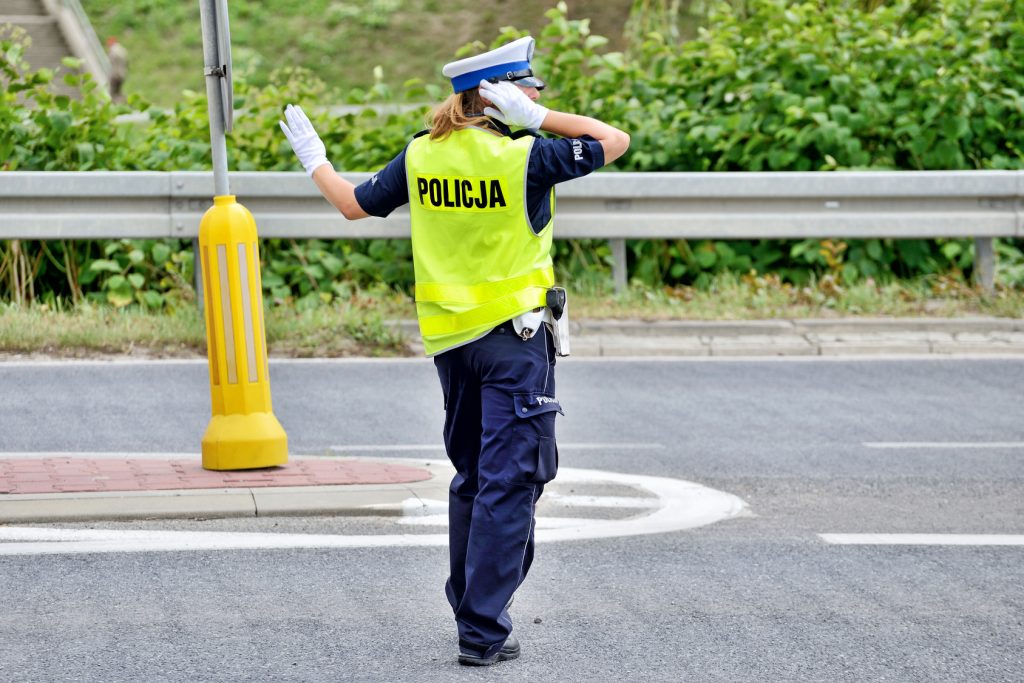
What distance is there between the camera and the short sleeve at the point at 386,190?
471cm

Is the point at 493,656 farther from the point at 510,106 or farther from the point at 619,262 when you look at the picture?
the point at 619,262

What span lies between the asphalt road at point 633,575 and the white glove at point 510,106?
5.27 ft

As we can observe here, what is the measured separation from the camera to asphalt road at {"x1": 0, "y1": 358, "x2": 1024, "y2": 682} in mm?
4633

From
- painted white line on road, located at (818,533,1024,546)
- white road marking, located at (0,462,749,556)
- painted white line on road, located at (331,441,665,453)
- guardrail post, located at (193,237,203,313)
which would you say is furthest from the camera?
guardrail post, located at (193,237,203,313)

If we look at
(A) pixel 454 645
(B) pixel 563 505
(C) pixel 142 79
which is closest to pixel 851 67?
(B) pixel 563 505

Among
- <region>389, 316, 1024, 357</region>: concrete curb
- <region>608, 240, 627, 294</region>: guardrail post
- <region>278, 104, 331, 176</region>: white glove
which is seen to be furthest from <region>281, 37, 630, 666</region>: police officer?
<region>608, 240, 627, 294</region>: guardrail post

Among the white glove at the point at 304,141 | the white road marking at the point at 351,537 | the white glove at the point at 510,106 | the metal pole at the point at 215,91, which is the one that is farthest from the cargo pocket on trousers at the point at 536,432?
the metal pole at the point at 215,91

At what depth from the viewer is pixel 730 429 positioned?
809 centimetres

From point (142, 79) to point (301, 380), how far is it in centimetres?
2849

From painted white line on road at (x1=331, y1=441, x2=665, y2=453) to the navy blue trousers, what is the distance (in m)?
2.99

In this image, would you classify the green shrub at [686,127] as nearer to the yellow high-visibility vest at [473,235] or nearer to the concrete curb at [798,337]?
the concrete curb at [798,337]

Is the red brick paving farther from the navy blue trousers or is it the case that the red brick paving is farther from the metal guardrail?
the metal guardrail

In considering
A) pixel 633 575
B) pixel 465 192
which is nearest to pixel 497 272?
pixel 465 192

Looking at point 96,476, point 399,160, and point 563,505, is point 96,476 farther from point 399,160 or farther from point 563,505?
point 399,160
